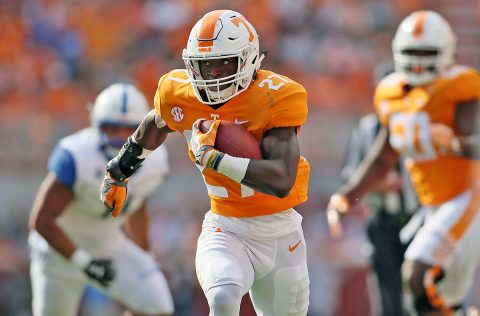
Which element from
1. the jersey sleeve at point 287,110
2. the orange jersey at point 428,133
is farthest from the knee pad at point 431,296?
the jersey sleeve at point 287,110

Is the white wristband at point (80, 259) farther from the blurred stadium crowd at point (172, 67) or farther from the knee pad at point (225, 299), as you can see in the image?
the blurred stadium crowd at point (172, 67)

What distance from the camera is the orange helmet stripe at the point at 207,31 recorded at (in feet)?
12.9

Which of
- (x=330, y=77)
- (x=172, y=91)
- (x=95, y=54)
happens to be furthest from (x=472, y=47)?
(x=172, y=91)

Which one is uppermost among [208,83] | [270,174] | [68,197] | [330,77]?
[208,83]

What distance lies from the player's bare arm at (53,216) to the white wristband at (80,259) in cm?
3

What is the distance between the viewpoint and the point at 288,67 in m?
10.7

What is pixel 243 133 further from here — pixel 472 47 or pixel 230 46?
pixel 472 47

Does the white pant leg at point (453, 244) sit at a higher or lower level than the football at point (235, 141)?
lower

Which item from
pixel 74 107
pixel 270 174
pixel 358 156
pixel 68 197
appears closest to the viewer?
pixel 270 174

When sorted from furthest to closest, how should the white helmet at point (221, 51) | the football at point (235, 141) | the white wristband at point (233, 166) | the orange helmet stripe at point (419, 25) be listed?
1. the orange helmet stripe at point (419, 25)
2. the white helmet at point (221, 51)
3. the football at point (235, 141)
4. the white wristband at point (233, 166)

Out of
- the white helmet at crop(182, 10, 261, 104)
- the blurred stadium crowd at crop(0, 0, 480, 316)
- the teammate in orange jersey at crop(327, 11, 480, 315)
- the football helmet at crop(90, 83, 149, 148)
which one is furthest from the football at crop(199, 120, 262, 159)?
the blurred stadium crowd at crop(0, 0, 480, 316)

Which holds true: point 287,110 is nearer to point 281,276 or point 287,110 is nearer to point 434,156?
point 281,276

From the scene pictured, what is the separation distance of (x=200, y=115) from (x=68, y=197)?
5.95 feet

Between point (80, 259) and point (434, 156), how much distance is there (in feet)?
6.75
